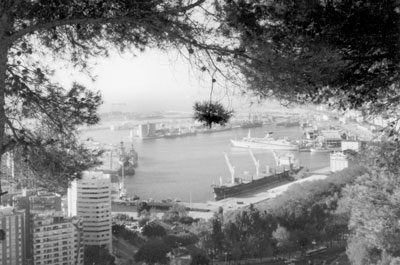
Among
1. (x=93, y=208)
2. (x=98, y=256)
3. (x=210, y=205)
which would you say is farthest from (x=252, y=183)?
(x=98, y=256)

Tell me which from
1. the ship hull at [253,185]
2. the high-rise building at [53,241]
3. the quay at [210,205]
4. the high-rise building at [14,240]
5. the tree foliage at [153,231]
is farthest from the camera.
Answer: the ship hull at [253,185]

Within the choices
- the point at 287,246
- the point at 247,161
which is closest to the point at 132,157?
the point at 247,161

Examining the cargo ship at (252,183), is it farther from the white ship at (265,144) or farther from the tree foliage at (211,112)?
the tree foliage at (211,112)

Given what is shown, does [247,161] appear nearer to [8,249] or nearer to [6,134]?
[8,249]

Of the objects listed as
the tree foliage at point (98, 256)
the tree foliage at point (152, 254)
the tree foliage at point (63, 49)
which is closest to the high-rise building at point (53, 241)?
the tree foliage at point (98, 256)

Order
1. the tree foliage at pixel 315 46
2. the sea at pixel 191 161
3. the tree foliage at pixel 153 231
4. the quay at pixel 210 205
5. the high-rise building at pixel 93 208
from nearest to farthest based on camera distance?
the tree foliage at pixel 315 46
the high-rise building at pixel 93 208
the tree foliage at pixel 153 231
the quay at pixel 210 205
the sea at pixel 191 161

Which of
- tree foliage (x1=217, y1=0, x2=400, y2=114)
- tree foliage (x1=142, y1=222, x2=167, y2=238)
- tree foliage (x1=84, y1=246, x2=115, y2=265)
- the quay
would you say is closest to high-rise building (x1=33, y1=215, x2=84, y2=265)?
tree foliage (x1=84, y1=246, x2=115, y2=265)
